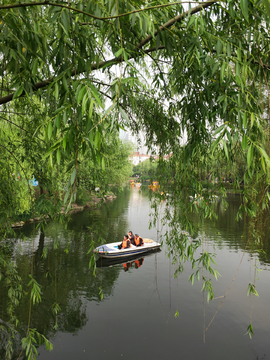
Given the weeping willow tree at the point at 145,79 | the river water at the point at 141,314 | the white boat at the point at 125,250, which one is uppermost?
the weeping willow tree at the point at 145,79

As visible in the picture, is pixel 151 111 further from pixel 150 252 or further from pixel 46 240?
pixel 46 240

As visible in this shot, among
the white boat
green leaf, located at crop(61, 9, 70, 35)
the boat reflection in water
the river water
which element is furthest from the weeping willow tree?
the boat reflection in water

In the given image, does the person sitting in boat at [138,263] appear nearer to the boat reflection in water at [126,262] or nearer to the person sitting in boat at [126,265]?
the boat reflection in water at [126,262]

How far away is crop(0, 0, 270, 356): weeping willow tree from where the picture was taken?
1237 mm

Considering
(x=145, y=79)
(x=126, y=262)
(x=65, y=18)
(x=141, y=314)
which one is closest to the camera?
(x=65, y=18)

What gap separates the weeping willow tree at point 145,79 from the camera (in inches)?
48.7

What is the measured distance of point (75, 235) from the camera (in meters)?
11.4

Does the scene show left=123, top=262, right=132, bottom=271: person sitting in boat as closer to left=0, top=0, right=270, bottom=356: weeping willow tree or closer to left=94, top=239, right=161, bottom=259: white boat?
left=94, top=239, right=161, bottom=259: white boat

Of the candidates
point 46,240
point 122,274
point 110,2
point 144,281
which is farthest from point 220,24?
point 46,240

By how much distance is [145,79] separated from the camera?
1714 mm

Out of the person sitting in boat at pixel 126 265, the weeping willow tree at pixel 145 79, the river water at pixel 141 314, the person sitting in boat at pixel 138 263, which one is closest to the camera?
the weeping willow tree at pixel 145 79

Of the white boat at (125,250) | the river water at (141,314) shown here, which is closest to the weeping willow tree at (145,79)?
the river water at (141,314)

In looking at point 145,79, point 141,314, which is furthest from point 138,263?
point 145,79

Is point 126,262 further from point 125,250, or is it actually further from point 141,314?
point 141,314
